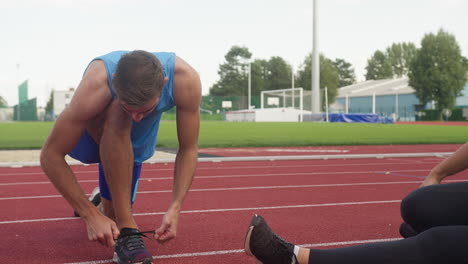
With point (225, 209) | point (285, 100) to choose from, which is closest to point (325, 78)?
point (285, 100)

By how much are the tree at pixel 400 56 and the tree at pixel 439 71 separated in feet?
137

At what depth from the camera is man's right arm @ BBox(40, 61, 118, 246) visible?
2.46 metres

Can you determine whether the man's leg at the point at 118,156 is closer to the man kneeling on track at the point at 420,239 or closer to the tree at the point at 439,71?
the man kneeling on track at the point at 420,239

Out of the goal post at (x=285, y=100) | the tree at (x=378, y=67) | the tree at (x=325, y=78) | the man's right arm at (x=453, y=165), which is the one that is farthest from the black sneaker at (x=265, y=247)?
the tree at (x=378, y=67)

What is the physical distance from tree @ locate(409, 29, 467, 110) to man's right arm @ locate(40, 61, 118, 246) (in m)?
43.6

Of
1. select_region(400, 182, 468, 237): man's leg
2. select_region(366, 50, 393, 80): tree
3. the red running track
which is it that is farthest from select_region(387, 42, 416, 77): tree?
select_region(400, 182, 468, 237): man's leg

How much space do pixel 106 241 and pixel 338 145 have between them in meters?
10.7

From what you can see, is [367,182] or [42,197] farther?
[367,182]

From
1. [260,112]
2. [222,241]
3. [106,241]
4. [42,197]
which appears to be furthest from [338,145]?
[260,112]

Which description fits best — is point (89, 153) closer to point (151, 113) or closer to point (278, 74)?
point (151, 113)

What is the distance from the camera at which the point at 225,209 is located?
4.41m

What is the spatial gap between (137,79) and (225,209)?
2.37 meters

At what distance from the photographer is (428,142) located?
13.3 meters

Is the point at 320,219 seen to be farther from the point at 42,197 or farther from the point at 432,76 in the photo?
the point at 432,76
